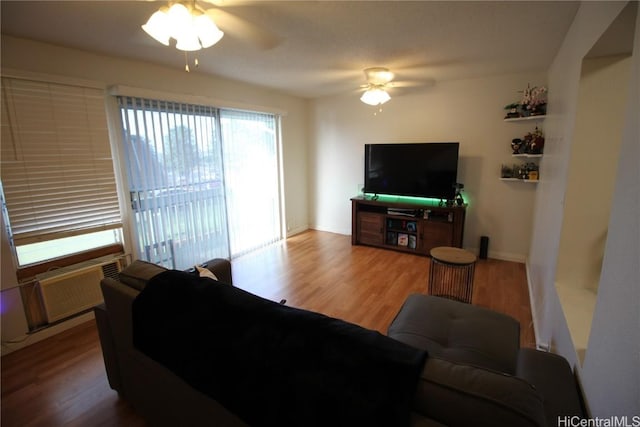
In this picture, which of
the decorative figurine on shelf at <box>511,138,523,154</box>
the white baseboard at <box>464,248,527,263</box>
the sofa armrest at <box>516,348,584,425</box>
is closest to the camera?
the sofa armrest at <box>516,348,584,425</box>

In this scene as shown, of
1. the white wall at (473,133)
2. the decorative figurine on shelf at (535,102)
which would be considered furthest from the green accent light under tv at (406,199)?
the decorative figurine on shelf at (535,102)

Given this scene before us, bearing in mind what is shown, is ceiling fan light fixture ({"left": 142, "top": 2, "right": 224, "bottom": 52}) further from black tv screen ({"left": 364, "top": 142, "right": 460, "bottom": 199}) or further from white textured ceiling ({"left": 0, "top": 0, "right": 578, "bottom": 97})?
black tv screen ({"left": 364, "top": 142, "right": 460, "bottom": 199})

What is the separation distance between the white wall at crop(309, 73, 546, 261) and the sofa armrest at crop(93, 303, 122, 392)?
3.89 meters

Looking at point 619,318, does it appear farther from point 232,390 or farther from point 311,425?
point 232,390

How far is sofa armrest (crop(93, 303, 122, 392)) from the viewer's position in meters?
1.62

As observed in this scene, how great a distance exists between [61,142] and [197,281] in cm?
207

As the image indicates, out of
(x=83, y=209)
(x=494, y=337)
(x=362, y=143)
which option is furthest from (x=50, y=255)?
(x=362, y=143)

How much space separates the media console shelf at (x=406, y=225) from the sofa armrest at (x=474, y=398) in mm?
3266

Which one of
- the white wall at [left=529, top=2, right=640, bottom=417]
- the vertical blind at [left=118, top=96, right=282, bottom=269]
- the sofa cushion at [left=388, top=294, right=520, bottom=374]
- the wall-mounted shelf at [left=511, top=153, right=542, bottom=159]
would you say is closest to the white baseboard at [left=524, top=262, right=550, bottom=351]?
the sofa cushion at [left=388, top=294, right=520, bottom=374]

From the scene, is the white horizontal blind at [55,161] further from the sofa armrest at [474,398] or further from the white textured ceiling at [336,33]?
the sofa armrest at [474,398]

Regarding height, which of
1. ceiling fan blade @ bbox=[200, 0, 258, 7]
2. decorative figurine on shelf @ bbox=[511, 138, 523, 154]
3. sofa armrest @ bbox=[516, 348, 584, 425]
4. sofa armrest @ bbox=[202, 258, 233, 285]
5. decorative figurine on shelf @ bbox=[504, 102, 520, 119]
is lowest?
sofa armrest @ bbox=[516, 348, 584, 425]

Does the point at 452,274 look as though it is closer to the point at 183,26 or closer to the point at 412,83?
the point at 412,83

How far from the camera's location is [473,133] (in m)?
3.86

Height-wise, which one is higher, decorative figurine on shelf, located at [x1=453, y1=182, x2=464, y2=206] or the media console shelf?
decorative figurine on shelf, located at [x1=453, y1=182, x2=464, y2=206]
